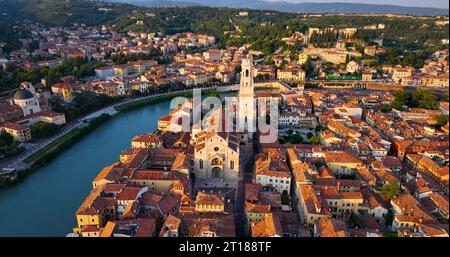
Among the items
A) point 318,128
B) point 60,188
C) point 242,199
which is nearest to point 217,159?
point 242,199

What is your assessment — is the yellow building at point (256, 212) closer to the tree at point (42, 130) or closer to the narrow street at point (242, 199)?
the narrow street at point (242, 199)

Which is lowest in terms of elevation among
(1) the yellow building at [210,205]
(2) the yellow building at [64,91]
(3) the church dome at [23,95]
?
(1) the yellow building at [210,205]

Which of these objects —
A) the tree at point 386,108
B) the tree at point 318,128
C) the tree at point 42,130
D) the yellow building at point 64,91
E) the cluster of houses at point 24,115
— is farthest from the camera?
the yellow building at point 64,91

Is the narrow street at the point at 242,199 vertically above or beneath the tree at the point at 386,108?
beneath

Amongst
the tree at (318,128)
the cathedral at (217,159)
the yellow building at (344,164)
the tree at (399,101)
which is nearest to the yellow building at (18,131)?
the cathedral at (217,159)

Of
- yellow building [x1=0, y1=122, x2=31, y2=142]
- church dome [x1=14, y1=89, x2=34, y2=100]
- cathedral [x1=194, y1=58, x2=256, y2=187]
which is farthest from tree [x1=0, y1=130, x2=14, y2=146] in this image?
cathedral [x1=194, y1=58, x2=256, y2=187]
